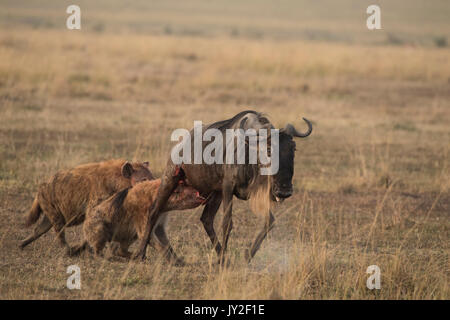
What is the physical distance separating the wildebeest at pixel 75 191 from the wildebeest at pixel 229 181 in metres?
0.54

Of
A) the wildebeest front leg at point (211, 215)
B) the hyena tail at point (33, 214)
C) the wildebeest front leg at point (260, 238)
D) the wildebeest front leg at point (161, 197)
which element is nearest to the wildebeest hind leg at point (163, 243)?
the wildebeest front leg at point (161, 197)

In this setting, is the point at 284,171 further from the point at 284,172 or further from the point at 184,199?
the point at 184,199

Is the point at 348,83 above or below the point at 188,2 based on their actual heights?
below

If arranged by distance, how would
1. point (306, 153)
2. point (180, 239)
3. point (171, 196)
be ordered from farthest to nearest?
point (306, 153), point (180, 239), point (171, 196)

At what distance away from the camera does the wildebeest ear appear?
23.7ft

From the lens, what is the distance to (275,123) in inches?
561

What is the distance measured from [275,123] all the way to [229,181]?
7.77 m

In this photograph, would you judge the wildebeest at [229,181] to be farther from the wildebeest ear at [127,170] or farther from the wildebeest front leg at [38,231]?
the wildebeest front leg at [38,231]

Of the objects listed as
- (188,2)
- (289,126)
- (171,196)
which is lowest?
(171,196)

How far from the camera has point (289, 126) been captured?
249 inches

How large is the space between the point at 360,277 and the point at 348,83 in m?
14.7
